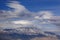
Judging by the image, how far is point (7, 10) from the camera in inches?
177

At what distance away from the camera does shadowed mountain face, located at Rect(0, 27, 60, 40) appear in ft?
14.3

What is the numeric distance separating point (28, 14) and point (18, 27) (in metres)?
0.41

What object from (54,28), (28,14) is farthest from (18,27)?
(54,28)

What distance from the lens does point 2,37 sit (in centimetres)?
448

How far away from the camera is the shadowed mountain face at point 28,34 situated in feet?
14.3

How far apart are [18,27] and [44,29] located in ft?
2.11

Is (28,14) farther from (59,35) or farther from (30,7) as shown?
(59,35)

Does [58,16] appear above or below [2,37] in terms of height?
above

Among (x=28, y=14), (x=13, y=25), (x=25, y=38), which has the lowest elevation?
(x=25, y=38)

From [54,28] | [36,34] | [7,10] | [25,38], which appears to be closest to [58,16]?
[54,28]

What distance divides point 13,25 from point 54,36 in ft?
3.42

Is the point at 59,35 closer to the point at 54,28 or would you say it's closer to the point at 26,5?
the point at 54,28

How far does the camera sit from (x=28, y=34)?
14.4 ft

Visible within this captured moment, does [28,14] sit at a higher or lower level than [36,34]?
higher
